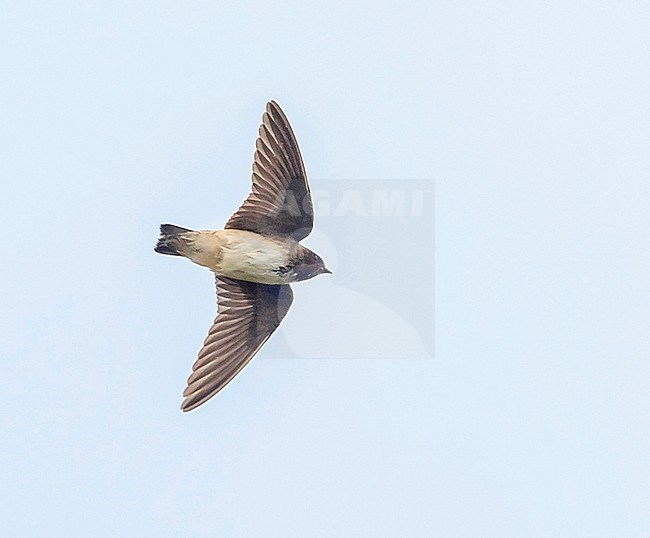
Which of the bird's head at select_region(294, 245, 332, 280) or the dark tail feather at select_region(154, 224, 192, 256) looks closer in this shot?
the dark tail feather at select_region(154, 224, 192, 256)

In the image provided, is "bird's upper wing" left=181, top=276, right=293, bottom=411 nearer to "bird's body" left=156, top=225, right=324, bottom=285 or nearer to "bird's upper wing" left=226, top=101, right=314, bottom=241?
"bird's body" left=156, top=225, right=324, bottom=285

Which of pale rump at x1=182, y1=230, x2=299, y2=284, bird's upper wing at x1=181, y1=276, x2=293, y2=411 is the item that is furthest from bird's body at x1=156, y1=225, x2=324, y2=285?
bird's upper wing at x1=181, y1=276, x2=293, y2=411

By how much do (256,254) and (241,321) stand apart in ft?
1.43

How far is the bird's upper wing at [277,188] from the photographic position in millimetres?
5941

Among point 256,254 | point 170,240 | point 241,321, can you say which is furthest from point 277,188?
point 241,321

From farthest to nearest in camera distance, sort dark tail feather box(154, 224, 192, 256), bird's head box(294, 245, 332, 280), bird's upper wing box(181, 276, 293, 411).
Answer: bird's upper wing box(181, 276, 293, 411)
bird's head box(294, 245, 332, 280)
dark tail feather box(154, 224, 192, 256)

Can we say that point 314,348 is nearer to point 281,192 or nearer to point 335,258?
point 335,258

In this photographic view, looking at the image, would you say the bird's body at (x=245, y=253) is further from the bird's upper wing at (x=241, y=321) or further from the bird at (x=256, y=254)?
the bird's upper wing at (x=241, y=321)

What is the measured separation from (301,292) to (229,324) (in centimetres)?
38

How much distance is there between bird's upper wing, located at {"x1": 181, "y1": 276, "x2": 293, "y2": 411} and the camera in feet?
20.6

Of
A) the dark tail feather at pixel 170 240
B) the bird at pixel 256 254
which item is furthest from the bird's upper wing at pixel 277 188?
the dark tail feather at pixel 170 240

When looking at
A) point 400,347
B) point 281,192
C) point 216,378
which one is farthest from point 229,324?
point 400,347

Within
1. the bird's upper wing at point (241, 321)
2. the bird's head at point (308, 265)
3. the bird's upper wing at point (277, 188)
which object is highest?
the bird's upper wing at point (277, 188)

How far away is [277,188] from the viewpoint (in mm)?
6027
